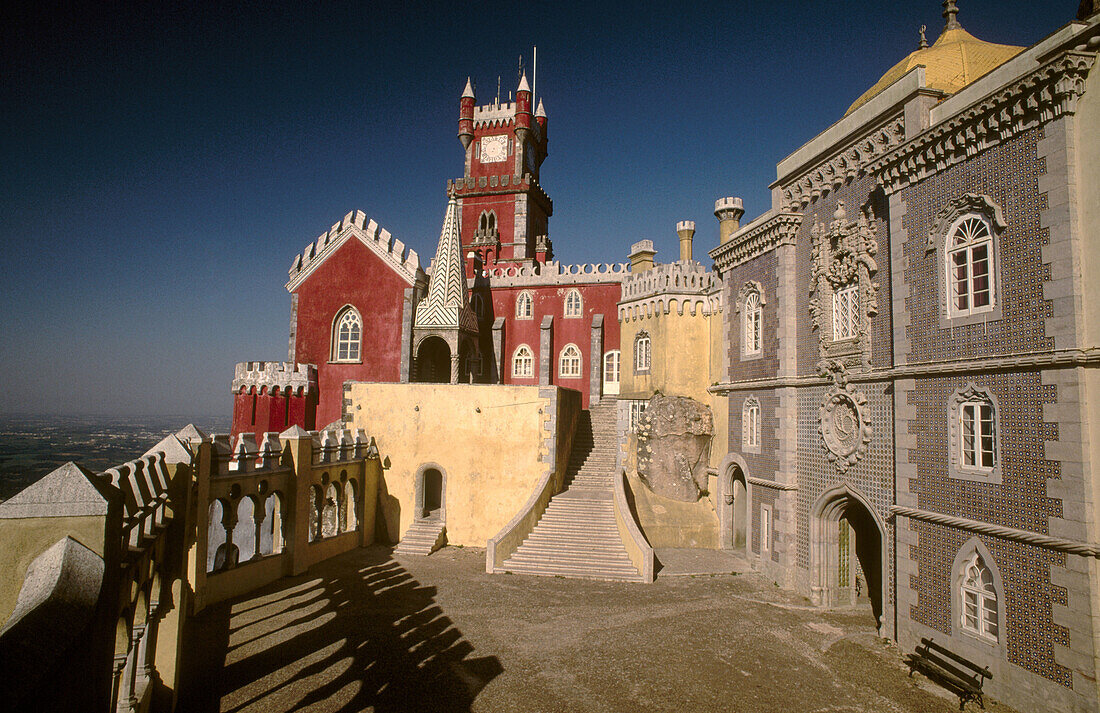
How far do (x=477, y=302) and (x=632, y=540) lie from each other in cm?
1672

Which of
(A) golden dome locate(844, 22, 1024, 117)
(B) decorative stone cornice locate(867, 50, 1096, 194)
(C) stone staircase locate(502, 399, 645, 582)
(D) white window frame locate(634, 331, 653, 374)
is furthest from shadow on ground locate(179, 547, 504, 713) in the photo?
(A) golden dome locate(844, 22, 1024, 117)

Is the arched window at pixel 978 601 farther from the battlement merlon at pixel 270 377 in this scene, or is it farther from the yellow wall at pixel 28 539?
the battlement merlon at pixel 270 377

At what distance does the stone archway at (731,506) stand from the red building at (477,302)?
927 cm

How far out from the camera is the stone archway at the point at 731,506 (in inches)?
743

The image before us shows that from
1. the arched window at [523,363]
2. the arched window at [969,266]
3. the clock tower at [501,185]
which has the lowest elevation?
the arched window at [523,363]

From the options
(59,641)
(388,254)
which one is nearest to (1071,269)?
(59,641)

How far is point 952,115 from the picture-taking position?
10.8m

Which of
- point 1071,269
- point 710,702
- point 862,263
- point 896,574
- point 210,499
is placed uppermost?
point 862,263

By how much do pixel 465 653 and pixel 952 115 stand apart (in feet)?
42.1

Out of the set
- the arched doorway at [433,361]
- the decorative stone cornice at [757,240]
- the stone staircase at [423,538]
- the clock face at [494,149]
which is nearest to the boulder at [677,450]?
the decorative stone cornice at [757,240]

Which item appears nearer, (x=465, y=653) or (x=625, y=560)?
(x=465, y=653)

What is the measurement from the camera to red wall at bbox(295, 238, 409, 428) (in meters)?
25.5

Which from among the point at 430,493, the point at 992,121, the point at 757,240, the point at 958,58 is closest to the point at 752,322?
the point at 757,240

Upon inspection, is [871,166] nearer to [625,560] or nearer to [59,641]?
[625,560]
